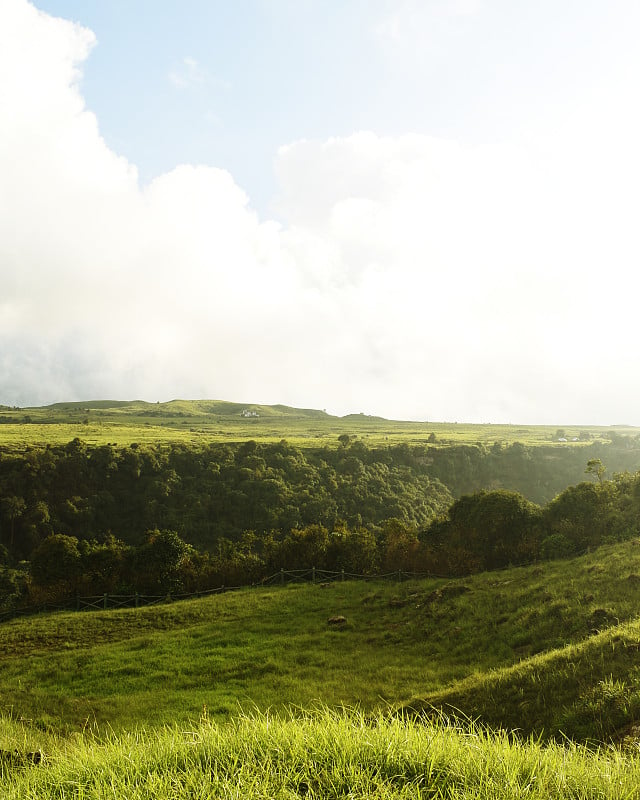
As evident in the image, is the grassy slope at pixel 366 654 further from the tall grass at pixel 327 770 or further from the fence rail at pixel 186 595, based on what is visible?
the fence rail at pixel 186 595

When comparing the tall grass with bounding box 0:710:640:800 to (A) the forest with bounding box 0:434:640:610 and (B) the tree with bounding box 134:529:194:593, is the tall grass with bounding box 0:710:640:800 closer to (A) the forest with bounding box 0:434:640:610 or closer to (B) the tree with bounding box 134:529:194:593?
(A) the forest with bounding box 0:434:640:610

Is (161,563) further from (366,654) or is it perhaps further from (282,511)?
(282,511)

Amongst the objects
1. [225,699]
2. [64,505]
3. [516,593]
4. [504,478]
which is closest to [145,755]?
[225,699]

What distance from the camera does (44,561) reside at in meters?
34.4

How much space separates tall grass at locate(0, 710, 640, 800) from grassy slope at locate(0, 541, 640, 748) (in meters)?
3.38

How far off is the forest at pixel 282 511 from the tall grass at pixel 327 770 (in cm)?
3182

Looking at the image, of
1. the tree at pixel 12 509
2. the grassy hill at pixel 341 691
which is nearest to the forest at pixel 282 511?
the tree at pixel 12 509

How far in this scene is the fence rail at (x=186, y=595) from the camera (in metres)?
30.3

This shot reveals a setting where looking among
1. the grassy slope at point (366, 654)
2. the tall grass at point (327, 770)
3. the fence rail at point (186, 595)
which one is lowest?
the fence rail at point (186, 595)

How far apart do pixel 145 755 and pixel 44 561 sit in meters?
37.4

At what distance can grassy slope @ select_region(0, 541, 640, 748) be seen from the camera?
8.95m

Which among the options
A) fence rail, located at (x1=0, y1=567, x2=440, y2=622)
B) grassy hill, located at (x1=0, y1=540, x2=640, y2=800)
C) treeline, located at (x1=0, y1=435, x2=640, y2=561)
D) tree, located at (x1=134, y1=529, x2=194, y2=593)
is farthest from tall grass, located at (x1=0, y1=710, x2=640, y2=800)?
treeline, located at (x1=0, y1=435, x2=640, y2=561)

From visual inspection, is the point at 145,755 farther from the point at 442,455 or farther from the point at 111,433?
the point at 111,433

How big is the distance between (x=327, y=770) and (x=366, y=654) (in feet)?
51.3
